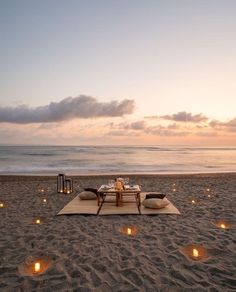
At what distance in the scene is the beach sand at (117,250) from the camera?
346 centimetres

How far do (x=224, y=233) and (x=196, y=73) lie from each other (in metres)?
18.2

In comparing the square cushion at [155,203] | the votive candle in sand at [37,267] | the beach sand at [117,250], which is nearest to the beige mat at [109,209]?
the square cushion at [155,203]

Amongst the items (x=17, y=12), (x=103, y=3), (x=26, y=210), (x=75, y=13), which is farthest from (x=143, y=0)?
(x=26, y=210)

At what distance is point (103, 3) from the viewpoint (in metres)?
12.6

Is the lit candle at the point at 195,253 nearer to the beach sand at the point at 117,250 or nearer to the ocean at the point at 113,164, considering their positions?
the beach sand at the point at 117,250

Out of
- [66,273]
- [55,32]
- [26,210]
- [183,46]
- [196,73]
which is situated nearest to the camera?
[66,273]

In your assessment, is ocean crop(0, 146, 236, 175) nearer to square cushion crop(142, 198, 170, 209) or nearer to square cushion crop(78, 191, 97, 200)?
square cushion crop(78, 191, 97, 200)

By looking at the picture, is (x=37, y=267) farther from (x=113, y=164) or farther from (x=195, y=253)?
(x=113, y=164)

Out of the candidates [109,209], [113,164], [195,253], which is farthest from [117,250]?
[113,164]

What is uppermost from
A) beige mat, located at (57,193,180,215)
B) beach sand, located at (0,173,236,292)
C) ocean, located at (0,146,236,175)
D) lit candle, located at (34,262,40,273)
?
lit candle, located at (34,262,40,273)

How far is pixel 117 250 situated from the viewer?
4.59 meters

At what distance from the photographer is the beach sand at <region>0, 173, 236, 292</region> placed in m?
3.46

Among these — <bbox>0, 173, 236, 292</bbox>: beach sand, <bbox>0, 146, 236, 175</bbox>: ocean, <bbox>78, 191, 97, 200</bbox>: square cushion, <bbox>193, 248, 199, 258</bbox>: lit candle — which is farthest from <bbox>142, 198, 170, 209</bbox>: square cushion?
<bbox>0, 146, 236, 175</bbox>: ocean

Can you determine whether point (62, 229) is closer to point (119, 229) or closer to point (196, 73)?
point (119, 229)
